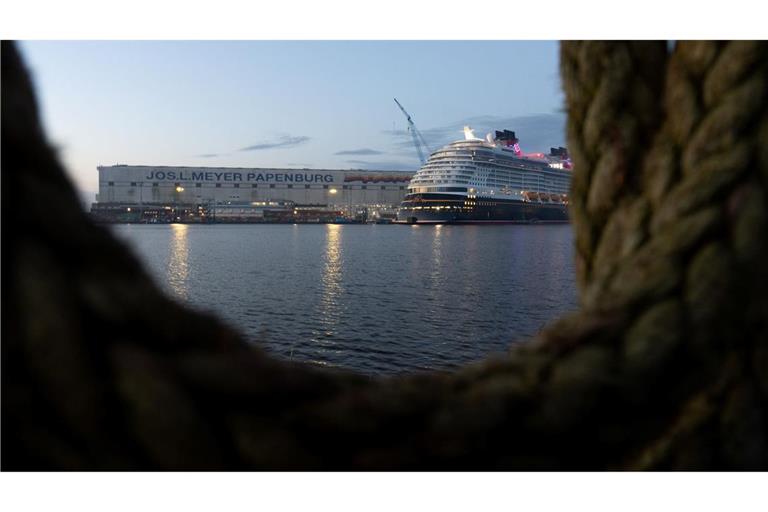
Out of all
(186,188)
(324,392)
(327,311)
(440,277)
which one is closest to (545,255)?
(440,277)

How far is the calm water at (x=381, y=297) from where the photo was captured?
56.6ft

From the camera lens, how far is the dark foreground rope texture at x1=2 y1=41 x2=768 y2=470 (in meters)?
0.67

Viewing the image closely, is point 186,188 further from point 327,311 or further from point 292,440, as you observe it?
point 292,440

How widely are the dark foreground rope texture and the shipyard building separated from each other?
414 feet

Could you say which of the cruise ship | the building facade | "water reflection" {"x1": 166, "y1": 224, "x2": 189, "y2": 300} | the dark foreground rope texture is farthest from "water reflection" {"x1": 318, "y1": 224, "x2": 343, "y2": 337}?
the building facade

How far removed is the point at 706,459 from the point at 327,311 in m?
22.5

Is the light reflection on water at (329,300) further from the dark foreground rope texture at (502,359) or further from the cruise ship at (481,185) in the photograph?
the cruise ship at (481,185)

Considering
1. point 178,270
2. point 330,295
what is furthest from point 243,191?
point 330,295

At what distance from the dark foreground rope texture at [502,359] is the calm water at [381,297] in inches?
4.6

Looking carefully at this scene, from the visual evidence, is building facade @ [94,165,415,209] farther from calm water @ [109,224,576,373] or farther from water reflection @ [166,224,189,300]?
calm water @ [109,224,576,373]

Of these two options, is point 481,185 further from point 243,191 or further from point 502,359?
point 502,359

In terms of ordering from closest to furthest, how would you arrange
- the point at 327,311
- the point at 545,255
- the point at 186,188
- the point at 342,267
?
the point at 327,311
the point at 342,267
the point at 545,255
the point at 186,188

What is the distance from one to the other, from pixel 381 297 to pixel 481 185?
2294 inches

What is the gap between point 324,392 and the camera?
0.75 meters
